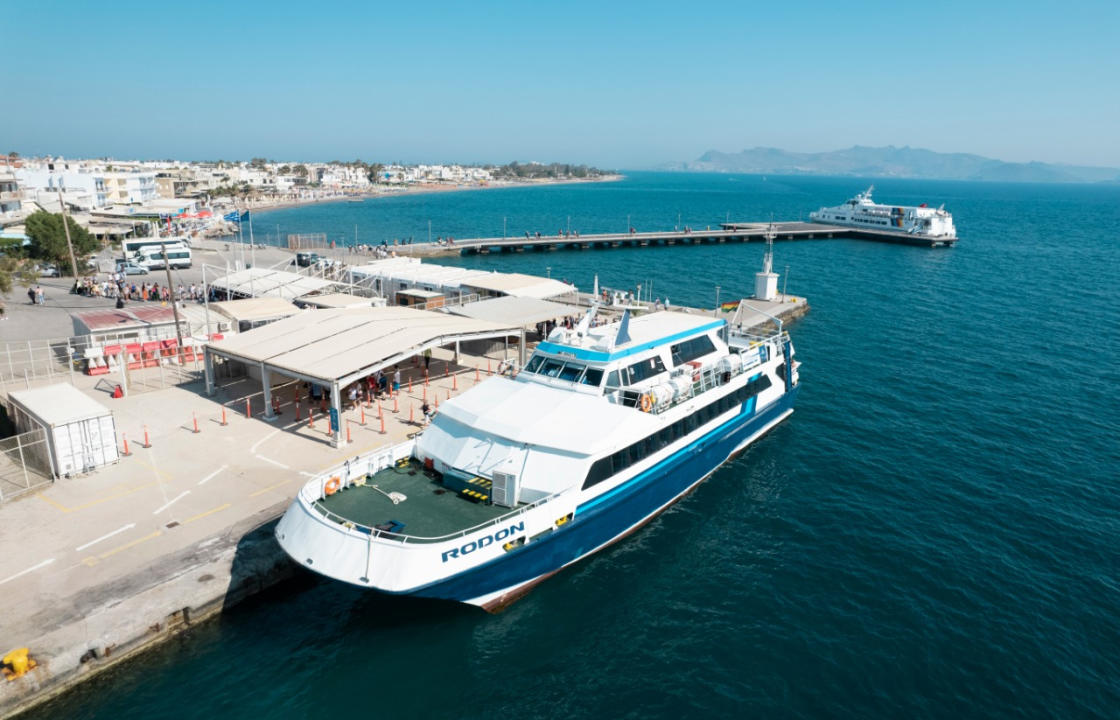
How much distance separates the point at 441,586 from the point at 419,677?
216cm

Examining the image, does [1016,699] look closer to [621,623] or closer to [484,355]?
[621,623]

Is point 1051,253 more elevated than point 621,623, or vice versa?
point 1051,253

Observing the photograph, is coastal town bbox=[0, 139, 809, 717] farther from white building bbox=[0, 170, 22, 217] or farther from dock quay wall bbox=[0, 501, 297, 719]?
white building bbox=[0, 170, 22, 217]

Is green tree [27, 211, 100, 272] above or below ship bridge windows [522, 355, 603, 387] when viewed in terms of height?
above

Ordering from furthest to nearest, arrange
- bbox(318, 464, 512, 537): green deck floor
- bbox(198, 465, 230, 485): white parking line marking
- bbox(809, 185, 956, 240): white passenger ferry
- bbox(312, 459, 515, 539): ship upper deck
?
bbox(809, 185, 956, 240): white passenger ferry
bbox(198, 465, 230, 485): white parking line marking
bbox(318, 464, 512, 537): green deck floor
bbox(312, 459, 515, 539): ship upper deck

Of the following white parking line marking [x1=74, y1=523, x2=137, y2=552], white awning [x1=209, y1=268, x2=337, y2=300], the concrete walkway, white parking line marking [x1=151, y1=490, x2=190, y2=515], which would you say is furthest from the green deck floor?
white awning [x1=209, y1=268, x2=337, y2=300]

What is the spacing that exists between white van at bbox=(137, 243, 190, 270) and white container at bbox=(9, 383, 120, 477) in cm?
4005

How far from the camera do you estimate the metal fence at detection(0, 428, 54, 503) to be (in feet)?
63.5

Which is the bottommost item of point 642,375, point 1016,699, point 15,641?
point 1016,699

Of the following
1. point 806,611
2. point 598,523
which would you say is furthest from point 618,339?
point 806,611

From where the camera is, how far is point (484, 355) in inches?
1403

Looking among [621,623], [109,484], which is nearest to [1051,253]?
[621,623]

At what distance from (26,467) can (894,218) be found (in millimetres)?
119660

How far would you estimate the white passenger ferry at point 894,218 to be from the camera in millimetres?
102062
